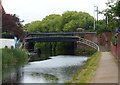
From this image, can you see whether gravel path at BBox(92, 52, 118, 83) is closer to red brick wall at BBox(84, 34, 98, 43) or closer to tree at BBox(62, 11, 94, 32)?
red brick wall at BBox(84, 34, 98, 43)

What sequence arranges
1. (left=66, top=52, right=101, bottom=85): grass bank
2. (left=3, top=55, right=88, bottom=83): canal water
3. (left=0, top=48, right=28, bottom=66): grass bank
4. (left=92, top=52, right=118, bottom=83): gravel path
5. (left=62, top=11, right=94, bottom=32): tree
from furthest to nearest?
(left=62, top=11, right=94, bottom=32): tree
(left=0, top=48, right=28, bottom=66): grass bank
(left=3, top=55, right=88, bottom=83): canal water
(left=66, top=52, right=101, bottom=85): grass bank
(left=92, top=52, right=118, bottom=83): gravel path

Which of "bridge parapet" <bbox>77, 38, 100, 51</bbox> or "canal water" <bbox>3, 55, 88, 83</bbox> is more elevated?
"bridge parapet" <bbox>77, 38, 100, 51</bbox>

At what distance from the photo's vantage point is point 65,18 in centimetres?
10044

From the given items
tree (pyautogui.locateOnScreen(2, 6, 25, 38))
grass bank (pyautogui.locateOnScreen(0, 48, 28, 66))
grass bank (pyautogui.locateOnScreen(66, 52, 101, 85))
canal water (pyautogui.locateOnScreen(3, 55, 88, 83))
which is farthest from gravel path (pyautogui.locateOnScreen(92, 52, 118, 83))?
tree (pyautogui.locateOnScreen(2, 6, 25, 38))

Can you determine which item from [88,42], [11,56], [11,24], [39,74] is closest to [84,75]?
[39,74]

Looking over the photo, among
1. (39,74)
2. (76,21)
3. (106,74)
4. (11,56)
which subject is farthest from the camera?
(76,21)

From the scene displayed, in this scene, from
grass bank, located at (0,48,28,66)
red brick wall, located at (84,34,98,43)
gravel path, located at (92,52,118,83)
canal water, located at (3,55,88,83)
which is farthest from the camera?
red brick wall, located at (84,34,98,43)

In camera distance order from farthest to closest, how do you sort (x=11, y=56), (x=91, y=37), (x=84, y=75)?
(x=91, y=37) → (x=11, y=56) → (x=84, y=75)

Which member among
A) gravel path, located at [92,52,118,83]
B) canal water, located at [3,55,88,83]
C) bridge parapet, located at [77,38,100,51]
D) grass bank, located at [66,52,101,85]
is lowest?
canal water, located at [3,55,88,83]

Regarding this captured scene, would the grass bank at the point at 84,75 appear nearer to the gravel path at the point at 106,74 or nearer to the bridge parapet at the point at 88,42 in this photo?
the gravel path at the point at 106,74

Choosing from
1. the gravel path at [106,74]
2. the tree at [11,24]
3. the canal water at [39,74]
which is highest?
the tree at [11,24]

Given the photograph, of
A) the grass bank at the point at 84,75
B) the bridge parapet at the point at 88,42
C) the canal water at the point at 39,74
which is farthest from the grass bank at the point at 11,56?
the bridge parapet at the point at 88,42

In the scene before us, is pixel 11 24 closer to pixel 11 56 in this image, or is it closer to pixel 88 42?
pixel 11 56

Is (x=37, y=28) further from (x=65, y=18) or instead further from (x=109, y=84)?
(x=109, y=84)
